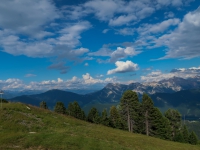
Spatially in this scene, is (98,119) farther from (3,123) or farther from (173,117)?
(3,123)

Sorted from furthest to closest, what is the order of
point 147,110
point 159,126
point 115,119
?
point 115,119, point 159,126, point 147,110

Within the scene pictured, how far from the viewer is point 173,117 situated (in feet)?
234

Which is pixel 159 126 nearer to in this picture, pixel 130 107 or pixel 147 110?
pixel 147 110

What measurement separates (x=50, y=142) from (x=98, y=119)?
6698 cm

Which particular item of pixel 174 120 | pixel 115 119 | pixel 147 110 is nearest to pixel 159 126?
pixel 147 110

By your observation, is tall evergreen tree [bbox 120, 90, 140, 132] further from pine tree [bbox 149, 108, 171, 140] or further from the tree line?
pine tree [bbox 149, 108, 171, 140]

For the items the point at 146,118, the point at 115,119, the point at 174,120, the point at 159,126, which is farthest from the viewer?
the point at 115,119

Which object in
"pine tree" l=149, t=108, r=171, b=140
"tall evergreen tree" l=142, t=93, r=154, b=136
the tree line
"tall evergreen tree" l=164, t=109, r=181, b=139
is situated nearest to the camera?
"tall evergreen tree" l=142, t=93, r=154, b=136

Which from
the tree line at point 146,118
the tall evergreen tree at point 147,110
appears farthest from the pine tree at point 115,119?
the tall evergreen tree at point 147,110

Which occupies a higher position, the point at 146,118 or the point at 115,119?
the point at 146,118

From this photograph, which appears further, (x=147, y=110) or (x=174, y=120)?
(x=174, y=120)

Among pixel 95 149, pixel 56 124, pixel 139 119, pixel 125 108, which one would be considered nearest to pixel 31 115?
pixel 56 124

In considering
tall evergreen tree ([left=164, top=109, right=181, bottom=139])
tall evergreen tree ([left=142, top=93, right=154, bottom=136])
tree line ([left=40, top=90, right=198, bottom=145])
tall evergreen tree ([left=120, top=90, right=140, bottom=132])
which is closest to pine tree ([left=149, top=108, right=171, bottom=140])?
tree line ([left=40, top=90, right=198, bottom=145])

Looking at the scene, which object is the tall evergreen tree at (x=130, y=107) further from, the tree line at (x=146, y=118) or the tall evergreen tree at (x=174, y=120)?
the tall evergreen tree at (x=174, y=120)
